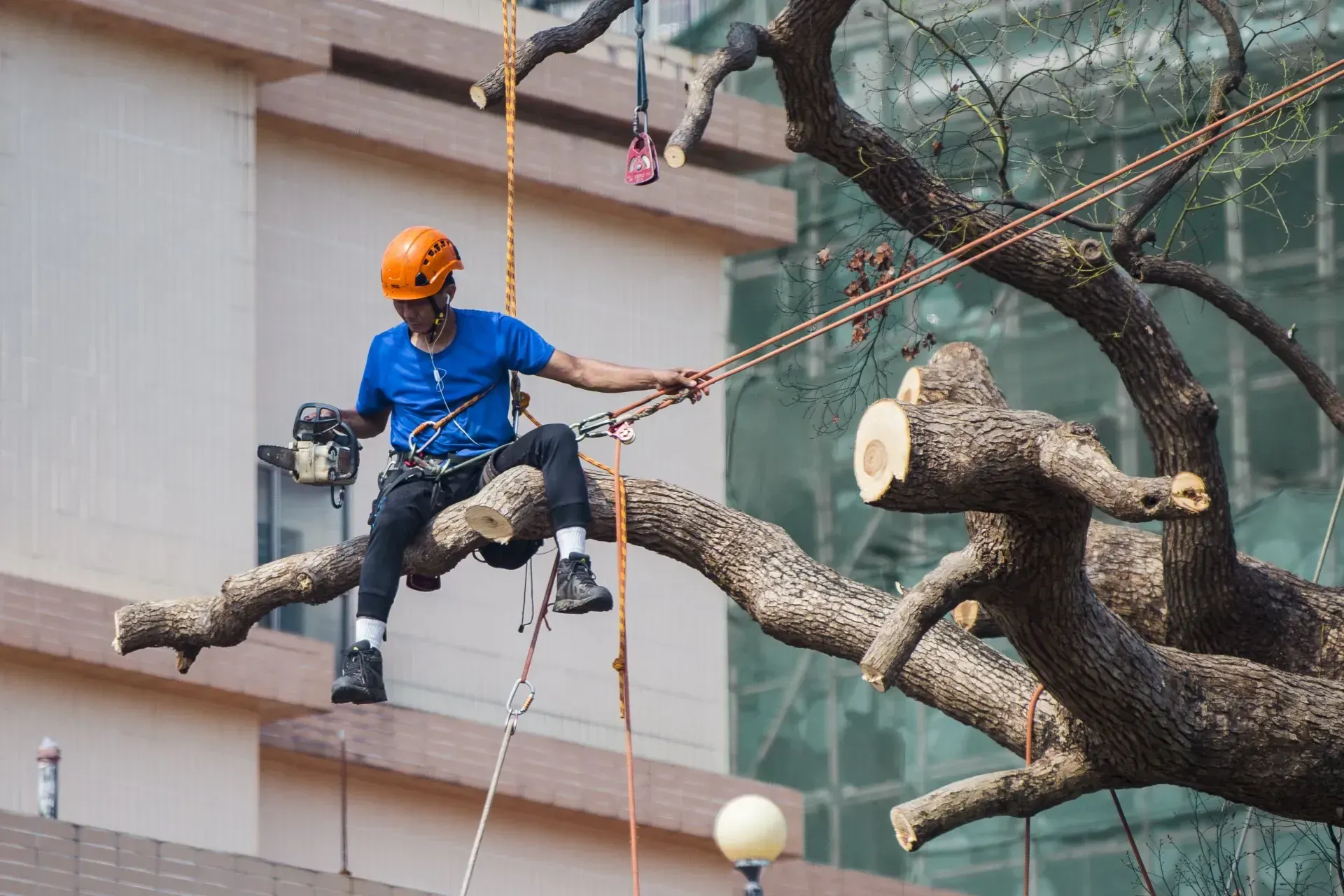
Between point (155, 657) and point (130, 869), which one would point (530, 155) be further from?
point (130, 869)

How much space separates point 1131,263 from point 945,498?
2.51 meters

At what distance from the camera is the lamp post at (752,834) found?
1414 centimetres

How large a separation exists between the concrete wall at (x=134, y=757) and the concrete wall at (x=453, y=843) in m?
0.52

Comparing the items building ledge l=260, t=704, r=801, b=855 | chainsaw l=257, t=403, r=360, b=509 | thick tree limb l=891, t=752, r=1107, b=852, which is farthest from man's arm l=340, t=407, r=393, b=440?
building ledge l=260, t=704, r=801, b=855

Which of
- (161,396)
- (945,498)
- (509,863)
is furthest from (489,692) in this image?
(945,498)

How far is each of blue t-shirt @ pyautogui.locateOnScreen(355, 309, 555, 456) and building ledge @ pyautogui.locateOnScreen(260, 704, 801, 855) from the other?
750 centimetres

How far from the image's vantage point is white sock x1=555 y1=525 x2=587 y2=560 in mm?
9742

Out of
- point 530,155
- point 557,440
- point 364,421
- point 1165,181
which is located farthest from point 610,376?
point 530,155

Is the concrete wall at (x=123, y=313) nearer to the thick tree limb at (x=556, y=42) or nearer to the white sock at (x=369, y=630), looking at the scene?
the thick tree limb at (x=556, y=42)

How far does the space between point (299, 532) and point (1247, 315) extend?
8993mm

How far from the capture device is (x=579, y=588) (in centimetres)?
979

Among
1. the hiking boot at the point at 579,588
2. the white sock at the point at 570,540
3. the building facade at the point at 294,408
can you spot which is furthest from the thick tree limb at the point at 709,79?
the building facade at the point at 294,408

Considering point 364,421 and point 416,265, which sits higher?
point 416,265

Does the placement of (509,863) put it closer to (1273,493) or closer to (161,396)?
(161,396)
